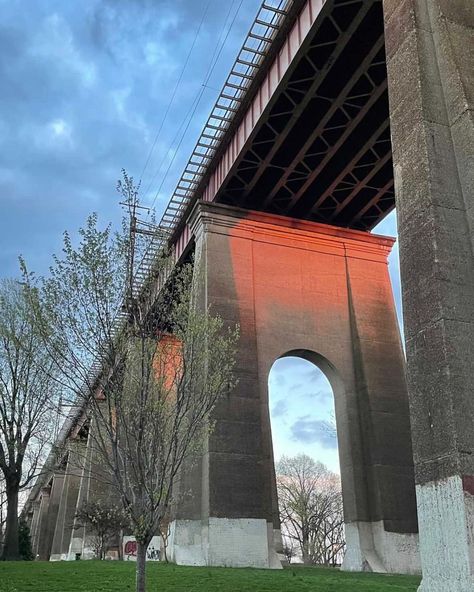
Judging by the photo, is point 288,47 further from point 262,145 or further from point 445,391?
point 445,391

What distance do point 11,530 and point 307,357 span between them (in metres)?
14.9

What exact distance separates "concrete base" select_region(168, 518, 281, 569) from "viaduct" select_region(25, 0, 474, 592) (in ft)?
0.17

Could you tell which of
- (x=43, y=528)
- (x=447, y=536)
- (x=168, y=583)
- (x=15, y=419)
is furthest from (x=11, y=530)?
(x=43, y=528)

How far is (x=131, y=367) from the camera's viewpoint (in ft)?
36.0

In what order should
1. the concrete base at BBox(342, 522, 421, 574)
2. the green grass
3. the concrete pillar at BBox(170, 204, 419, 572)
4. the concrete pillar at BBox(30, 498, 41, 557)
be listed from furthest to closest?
1. the concrete pillar at BBox(30, 498, 41, 557)
2. the concrete base at BBox(342, 522, 421, 574)
3. the concrete pillar at BBox(170, 204, 419, 572)
4. the green grass

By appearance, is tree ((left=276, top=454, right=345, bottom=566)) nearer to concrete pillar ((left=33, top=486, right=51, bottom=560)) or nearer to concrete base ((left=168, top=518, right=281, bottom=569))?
concrete pillar ((left=33, top=486, right=51, bottom=560))

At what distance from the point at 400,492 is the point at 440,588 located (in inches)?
744

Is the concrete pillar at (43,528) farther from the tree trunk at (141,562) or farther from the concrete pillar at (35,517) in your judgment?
the tree trunk at (141,562)

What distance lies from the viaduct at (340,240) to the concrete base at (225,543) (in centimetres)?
5

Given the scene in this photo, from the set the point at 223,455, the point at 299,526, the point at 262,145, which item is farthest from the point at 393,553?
the point at 299,526

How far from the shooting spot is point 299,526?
65812 millimetres

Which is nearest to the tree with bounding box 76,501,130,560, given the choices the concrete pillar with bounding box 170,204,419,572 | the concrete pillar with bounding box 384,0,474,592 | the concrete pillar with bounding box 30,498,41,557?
the concrete pillar with bounding box 170,204,419,572

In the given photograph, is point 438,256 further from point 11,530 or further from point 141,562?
point 11,530

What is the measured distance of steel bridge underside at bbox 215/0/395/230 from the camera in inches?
833
